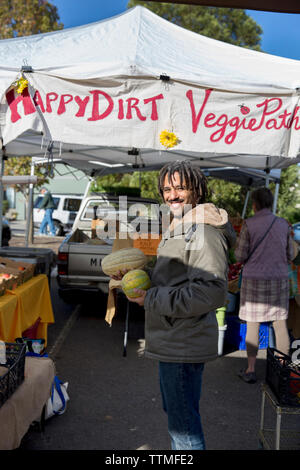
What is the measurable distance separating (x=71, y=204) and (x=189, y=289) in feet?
62.2

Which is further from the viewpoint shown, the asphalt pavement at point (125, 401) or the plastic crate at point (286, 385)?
the asphalt pavement at point (125, 401)

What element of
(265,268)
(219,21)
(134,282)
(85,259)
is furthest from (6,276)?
(219,21)

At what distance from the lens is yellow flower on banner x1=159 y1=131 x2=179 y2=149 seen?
3.53 metres

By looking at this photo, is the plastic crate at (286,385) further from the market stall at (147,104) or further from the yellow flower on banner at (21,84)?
the yellow flower on banner at (21,84)

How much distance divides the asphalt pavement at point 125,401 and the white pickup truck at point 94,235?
750 millimetres

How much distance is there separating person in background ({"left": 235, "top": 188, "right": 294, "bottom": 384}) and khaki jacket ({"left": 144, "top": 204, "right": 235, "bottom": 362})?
2.15 m

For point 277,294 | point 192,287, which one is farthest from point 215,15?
point 192,287

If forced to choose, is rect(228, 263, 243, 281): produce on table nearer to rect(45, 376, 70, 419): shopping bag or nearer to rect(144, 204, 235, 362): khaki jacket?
rect(45, 376, 70, 419): shopping bag

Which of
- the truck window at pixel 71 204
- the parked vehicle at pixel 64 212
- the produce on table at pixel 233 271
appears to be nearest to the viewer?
the produce on table at pixel 233 271

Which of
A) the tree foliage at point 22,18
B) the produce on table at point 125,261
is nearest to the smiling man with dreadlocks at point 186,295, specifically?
the produce on table at point 125,261

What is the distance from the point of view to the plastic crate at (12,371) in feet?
8.41
